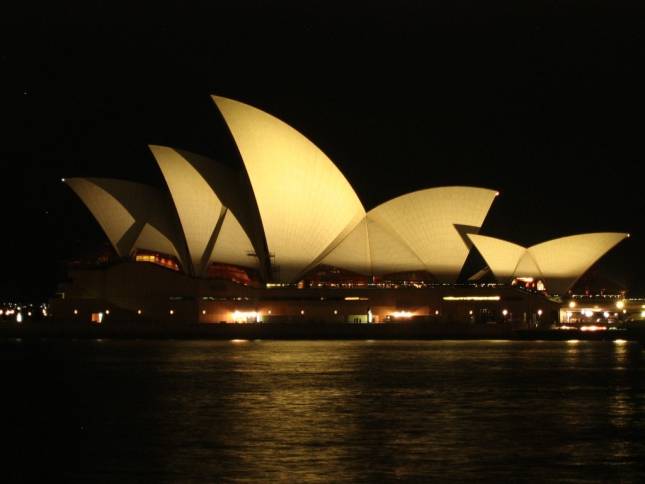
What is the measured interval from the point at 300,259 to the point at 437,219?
8483mm

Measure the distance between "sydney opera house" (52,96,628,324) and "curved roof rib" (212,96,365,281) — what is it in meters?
0.11

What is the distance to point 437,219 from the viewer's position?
61188 millimetres

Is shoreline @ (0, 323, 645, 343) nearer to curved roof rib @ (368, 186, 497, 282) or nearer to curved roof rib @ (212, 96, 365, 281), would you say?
curved roof rib @ (212, 96, 365, 281)

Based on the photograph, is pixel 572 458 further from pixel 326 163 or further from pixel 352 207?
pixel 352 207

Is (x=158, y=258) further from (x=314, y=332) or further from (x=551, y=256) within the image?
(x=551, y=256)

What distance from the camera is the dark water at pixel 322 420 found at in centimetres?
1572

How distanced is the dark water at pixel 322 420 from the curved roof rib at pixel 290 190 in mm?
16981

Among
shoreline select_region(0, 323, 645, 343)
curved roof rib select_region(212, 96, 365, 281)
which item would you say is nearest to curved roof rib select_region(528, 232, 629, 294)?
shoreline select_region(0, 323, 645, 343)

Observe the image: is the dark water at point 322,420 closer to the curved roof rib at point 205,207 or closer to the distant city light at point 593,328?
the curved roof rib at point 205,207

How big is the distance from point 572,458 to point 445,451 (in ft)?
6.76

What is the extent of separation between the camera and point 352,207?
5925 cm

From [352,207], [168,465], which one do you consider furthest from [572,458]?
[352,207]

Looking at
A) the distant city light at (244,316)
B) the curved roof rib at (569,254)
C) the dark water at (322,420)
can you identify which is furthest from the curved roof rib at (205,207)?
the dark water at (322,420)

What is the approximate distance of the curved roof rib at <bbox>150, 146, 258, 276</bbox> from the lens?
5631cm
